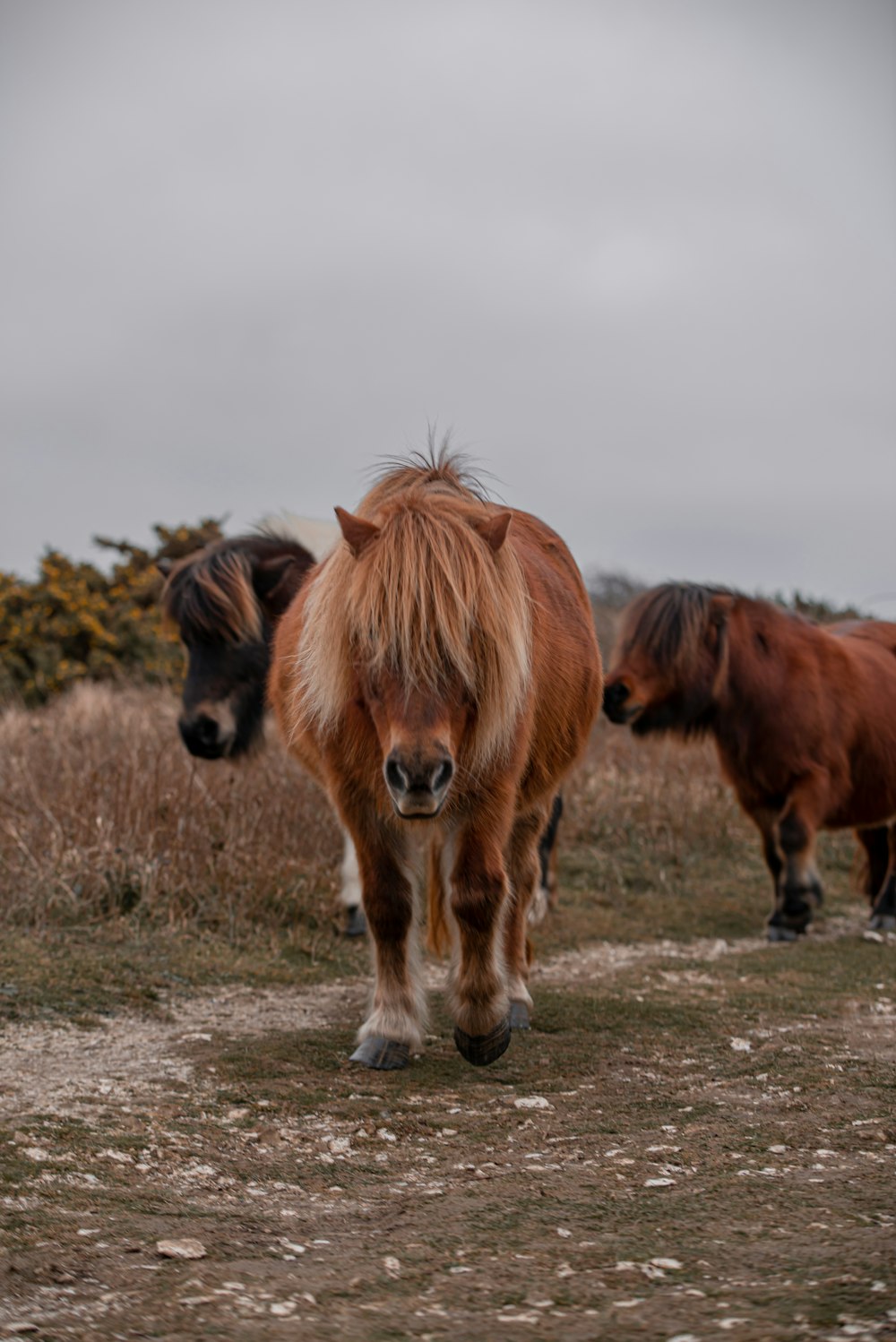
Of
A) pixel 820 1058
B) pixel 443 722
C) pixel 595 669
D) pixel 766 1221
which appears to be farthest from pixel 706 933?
pixel 766 1221

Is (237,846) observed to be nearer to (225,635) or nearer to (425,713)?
(225,635)

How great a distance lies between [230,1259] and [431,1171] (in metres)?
0.78

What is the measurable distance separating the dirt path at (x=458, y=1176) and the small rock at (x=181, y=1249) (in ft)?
0.10

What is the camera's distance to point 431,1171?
123 inches

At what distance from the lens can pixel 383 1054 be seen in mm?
4180

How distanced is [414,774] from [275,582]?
420 centimetres

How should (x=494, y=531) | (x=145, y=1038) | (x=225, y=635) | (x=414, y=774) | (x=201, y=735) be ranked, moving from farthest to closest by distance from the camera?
(x=225, y=635) → (x=201, y=735) → (x=145, y=1038) → (x=494, y=531) → (x=414, y=774)

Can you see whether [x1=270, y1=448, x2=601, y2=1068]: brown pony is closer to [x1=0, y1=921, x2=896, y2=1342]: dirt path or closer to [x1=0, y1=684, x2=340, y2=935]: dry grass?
[x1=0, y1=921, x2=896, y2=1342]: dirt path

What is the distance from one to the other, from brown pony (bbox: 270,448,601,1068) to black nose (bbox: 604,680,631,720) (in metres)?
3.59

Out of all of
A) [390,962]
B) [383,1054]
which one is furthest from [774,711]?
[383,1054]

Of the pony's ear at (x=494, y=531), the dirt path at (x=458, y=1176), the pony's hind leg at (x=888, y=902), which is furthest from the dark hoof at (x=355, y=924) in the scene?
the pony's hind leg at (x=888, y=902)

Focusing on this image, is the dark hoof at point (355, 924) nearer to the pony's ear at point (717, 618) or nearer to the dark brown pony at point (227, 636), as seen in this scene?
the dark brown pony at point (227, 636)

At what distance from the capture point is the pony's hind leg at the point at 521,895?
4.95 meters

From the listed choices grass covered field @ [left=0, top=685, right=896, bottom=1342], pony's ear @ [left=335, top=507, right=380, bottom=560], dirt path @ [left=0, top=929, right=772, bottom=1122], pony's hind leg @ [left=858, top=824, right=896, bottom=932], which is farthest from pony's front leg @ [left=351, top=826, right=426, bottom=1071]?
pony's hind leg @ [left=858, top=824, right=896, bottom=932]
